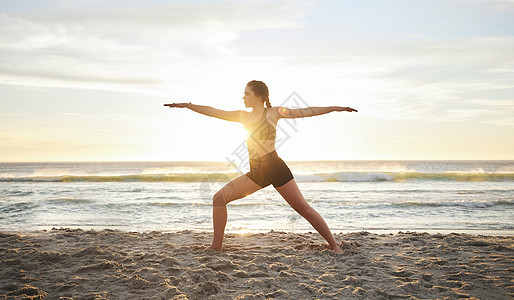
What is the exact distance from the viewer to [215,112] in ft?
14.0

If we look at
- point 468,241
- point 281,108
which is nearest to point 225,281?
point 281,108

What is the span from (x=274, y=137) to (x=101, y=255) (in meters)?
2.54

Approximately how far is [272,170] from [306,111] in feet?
2.54

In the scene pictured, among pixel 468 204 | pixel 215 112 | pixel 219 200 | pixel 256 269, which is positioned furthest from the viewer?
pixel 468 204

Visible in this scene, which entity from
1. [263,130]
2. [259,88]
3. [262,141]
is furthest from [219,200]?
[259,88]

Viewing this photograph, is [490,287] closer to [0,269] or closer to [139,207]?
[0,269]

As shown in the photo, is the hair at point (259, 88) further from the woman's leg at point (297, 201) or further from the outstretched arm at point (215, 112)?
the woman's leg at point (297, 201)

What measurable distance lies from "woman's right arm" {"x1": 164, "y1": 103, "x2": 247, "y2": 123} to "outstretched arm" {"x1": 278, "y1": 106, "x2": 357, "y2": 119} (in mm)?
500

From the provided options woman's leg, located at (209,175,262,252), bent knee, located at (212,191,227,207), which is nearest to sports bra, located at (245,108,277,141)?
woman's leg, located at (209,175,262,252)

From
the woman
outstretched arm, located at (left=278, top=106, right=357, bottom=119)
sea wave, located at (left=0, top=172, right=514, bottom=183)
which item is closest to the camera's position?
outstretched arm, located at (left=278, top=106, right=357, bottom=119)

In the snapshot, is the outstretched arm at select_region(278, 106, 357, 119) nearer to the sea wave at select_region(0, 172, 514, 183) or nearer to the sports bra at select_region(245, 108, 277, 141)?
the sports bra at select_region(245, 108, 277, 141)

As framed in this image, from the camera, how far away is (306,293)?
3236mm

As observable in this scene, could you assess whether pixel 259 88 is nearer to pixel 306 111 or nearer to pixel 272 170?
pixel 306 111

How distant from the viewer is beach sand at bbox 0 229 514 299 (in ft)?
10.6
